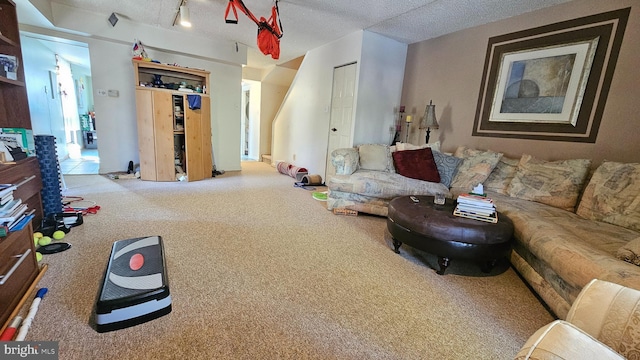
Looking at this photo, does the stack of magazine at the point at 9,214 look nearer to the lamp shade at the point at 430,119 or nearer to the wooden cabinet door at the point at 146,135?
the wooden cabinet door at the point at 146,135

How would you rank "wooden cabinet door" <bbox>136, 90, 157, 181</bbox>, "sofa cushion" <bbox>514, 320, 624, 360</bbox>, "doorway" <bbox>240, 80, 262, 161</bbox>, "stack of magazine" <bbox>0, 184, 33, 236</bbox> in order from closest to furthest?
"sofa cushion" <bbox>514, 320, 624, 360</bbox>, "stack of magazine" <bbox>0, 184, 33, 236</bbox>, "wooden cabinet door" <bbox>136, 90, 157, 181</bbox>, "doorway" <bbox>240, 80, 262, 161</bbox>

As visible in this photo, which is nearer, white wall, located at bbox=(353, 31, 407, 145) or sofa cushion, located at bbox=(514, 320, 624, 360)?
sofa cushion, located at bbox=(514, 320, 624, 360)

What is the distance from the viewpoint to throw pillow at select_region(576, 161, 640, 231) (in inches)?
73.6

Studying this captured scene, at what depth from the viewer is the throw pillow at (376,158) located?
3.36 m

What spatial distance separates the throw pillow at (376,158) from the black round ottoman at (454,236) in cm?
139

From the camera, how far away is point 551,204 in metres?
2.33

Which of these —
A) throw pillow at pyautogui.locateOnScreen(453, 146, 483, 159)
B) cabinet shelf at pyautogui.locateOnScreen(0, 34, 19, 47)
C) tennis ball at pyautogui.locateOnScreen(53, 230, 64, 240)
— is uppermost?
cabinet shelf at pyautogui.locateOnScreen(0, 34, 19, 47)

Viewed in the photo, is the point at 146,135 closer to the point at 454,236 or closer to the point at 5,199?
the point at 5,199

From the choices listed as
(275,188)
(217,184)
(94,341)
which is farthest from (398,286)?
(217,184)

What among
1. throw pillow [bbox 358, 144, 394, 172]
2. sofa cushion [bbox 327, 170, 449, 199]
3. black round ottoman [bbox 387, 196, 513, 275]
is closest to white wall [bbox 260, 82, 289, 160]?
throw pillow [bbox 358, 144, 394, 172]

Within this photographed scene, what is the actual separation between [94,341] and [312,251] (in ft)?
4.50

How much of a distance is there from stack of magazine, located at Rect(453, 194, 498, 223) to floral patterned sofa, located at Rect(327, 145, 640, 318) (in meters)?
0.25

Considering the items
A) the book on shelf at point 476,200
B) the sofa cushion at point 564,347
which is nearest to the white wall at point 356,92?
the book on shelf at point 476,200

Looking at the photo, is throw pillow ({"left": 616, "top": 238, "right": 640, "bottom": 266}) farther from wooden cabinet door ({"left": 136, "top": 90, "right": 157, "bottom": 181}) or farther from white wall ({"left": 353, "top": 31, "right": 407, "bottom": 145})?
wooden cabinet door ({"left": 136, "top": 90, "right": 157, "bottom": 181})
